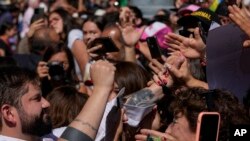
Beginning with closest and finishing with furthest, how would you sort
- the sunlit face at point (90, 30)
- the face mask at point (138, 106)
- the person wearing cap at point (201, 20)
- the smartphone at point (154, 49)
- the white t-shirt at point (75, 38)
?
the face mask at point (138, 106), the person wearing cap at point (201, 20), the smartphone at point (154, 49), the white t-shirt at point (75, 38), the sunlit face at point (90, 30)

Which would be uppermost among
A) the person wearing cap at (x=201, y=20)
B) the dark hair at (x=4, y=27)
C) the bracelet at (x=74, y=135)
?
the person wearing cap at (x=201, y=20)

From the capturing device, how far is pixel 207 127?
2670mm

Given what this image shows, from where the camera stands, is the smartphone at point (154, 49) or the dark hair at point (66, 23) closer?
the smartphone at point (154, 49)

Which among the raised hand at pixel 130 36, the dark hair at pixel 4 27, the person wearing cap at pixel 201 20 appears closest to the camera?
the person wearing cap at pixel 201 20

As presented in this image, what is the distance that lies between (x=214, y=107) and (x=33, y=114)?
890 millimetres

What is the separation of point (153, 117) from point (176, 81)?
0.82 ft

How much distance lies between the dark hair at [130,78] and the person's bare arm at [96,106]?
3.09 ft

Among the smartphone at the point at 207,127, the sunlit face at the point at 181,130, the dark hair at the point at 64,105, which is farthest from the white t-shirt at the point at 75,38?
the smartphone at the point at 207,127

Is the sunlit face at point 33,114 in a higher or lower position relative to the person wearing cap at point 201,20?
lower

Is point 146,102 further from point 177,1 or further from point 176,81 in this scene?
point 177,1

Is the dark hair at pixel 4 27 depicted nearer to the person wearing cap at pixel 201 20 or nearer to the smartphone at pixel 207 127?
the person wearing cap at pixel 201 20

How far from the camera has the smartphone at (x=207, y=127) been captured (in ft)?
8.71

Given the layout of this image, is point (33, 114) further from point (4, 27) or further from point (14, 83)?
point (4, 27)

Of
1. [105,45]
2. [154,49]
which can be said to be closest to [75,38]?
[105,45]
